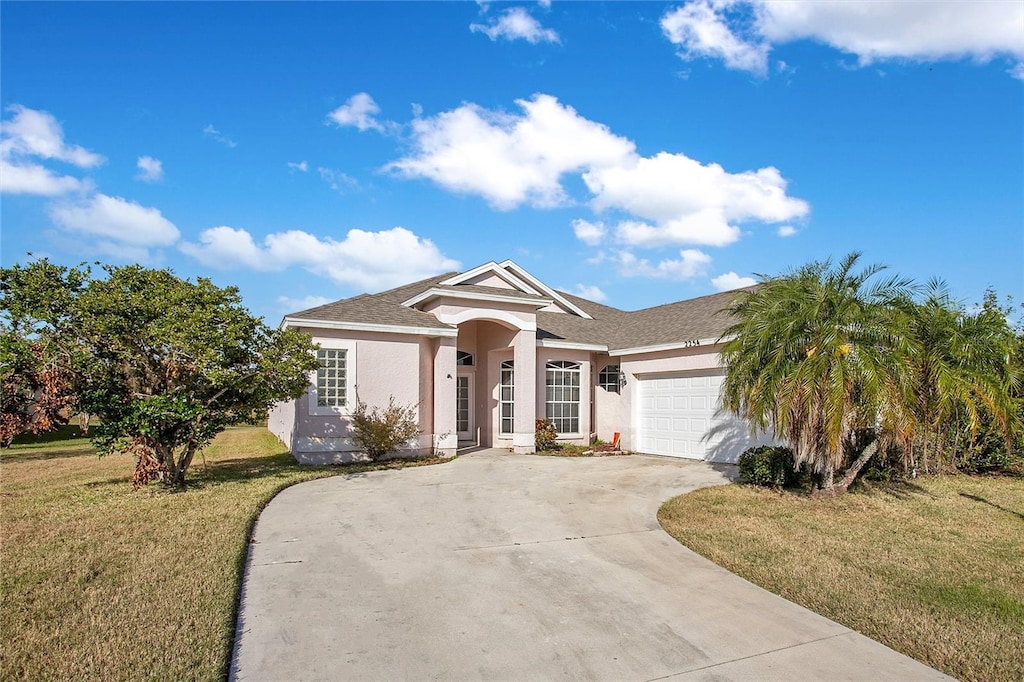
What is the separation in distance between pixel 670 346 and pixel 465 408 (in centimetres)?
697

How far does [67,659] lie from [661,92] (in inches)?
600

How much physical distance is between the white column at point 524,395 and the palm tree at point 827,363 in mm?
7363

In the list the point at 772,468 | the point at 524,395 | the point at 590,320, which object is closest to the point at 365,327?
the point at 524,395

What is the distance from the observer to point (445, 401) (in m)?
16.4

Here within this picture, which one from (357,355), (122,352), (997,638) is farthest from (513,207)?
(997,638)

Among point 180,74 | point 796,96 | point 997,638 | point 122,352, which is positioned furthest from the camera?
point 796,96

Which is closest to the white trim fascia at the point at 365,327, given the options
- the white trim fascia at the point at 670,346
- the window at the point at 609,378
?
the white trim fascia at the point at 670,346

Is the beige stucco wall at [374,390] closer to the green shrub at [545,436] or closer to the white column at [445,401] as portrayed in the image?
the white column at [445,401]

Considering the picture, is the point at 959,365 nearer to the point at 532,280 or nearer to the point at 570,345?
the point at 570,345

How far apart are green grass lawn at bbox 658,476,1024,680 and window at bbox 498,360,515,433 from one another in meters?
8.07

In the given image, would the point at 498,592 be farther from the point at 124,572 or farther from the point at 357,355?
the point at 357,355

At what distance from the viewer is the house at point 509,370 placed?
15.1 metres

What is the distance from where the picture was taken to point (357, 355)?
1536 cm

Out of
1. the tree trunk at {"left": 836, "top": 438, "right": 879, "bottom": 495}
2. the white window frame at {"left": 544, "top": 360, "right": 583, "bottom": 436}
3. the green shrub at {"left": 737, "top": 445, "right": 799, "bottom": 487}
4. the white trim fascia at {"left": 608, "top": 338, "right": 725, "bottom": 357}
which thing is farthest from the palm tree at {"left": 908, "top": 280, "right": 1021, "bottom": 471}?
the white window frame at {"left": 544, "top": 360, "right": 583, "bottom": 436}
